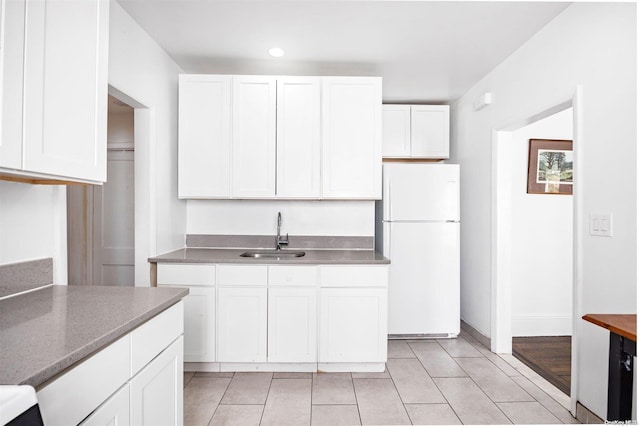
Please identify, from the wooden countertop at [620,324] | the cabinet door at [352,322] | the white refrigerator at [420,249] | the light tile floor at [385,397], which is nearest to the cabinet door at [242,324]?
the light tile floor at [385,397]

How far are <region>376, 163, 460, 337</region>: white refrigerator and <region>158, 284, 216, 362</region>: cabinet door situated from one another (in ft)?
5.57

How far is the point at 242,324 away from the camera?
275 centimetres

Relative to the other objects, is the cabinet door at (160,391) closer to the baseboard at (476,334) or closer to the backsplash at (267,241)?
the backsplash at (267,241)

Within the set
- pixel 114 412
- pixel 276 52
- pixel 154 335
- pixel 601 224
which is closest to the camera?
pixel 114 412

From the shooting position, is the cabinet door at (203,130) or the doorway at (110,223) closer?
the cabinet door at (203,130)

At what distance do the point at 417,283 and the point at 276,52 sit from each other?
7.99ft

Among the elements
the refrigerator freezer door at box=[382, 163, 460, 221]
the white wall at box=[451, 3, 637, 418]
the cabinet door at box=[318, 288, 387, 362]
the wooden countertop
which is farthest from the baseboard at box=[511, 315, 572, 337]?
the wooden countertop

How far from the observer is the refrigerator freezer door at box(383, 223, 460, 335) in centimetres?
359

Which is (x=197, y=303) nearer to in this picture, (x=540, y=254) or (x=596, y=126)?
(x=596, y=126)

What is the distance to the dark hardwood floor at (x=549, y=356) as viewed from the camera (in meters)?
2.75

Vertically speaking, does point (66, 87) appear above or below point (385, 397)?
above

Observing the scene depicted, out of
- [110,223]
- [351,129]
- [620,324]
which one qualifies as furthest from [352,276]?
[110,223]

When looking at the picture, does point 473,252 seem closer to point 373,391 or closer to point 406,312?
point 406,312

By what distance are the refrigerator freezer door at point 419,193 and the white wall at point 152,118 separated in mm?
1951
